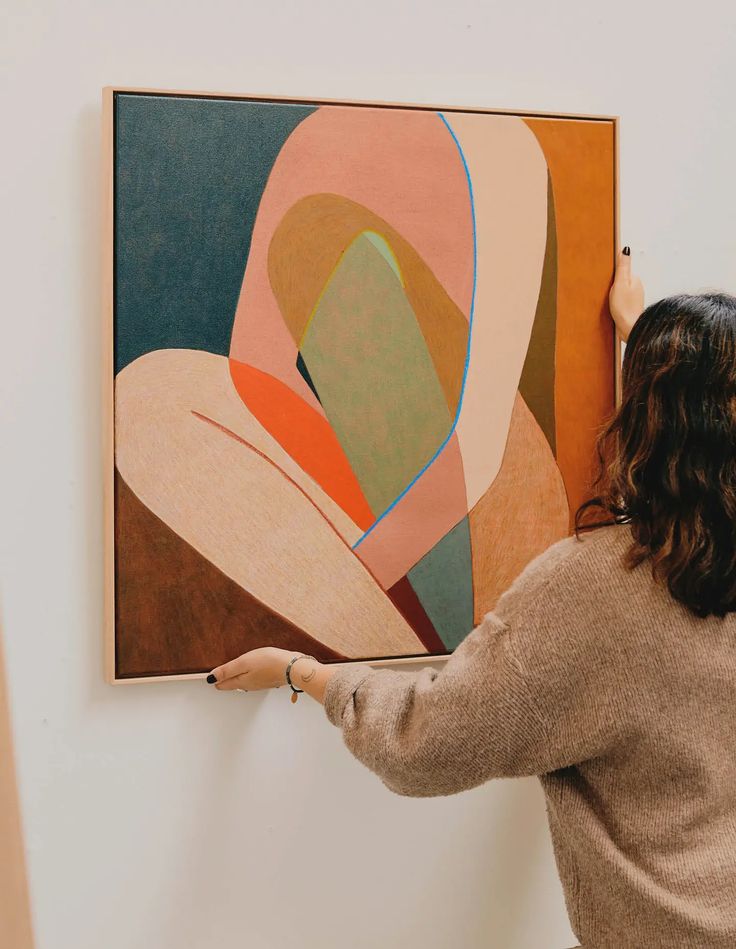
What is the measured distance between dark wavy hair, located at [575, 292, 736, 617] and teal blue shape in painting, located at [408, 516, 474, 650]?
0.40 m

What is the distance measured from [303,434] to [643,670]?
54cm

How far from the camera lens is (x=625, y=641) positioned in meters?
0.83

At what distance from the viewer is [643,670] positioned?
2.72ft

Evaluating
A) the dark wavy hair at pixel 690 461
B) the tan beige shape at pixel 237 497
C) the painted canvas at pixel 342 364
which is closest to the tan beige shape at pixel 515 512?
the painted canvas at pixel 342 364

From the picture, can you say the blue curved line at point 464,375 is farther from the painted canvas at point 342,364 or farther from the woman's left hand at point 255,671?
the woman's left hand at point 255,671

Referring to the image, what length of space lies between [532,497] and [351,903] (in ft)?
2.15

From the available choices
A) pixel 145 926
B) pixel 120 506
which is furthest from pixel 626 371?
pixel 145 926

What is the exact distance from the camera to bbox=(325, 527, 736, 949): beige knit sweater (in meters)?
0.83

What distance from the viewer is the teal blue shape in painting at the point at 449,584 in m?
1.22

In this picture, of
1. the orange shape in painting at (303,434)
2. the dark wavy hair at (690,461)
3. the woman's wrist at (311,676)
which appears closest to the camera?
the dark wavy hair at (690,461)

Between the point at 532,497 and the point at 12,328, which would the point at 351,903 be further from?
the point at 12,328

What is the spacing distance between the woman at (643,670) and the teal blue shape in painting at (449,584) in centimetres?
32

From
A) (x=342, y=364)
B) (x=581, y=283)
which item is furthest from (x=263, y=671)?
(x=581, y=283)

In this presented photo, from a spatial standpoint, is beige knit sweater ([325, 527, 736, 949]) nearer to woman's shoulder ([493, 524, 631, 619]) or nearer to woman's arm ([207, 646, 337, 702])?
woman's shoulder ([493, 524, 631, 619])
